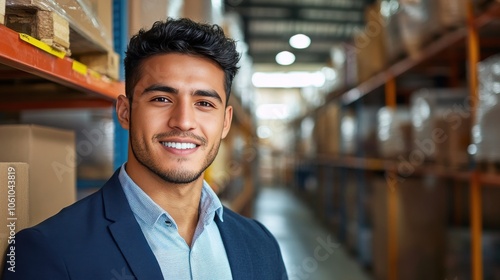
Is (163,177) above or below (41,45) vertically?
below

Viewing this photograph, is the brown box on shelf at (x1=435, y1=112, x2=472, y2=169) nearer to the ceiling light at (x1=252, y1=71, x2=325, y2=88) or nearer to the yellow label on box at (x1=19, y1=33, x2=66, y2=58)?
the yellow label on box at (x1=19, y1=33, x2=66, y2=58)

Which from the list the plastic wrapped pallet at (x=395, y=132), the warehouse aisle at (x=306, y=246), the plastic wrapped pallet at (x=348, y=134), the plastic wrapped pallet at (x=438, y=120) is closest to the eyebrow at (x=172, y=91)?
the plastic wrapped pallet at (x=438, y=120)

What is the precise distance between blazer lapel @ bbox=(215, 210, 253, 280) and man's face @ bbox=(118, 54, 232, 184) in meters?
0.26

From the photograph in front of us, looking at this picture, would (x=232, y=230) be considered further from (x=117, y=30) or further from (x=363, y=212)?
(x=363, y=212)

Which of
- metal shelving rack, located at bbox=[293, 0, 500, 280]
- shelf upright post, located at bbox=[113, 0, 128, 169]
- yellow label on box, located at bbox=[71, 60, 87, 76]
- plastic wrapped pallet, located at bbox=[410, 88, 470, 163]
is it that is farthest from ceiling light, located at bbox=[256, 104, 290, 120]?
yellow label on box, located at bbox=[71, 60, 87, 76]

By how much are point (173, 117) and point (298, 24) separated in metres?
13.3

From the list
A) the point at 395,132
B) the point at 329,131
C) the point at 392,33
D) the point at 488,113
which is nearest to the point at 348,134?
the point at 329,131

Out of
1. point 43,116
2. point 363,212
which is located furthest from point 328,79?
point 43,116

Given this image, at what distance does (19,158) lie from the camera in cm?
135

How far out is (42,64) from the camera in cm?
119

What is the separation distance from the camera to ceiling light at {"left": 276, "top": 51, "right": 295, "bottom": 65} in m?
17.4

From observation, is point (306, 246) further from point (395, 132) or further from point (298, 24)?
point (298, 24)

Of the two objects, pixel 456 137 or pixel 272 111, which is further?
pixel 272 111

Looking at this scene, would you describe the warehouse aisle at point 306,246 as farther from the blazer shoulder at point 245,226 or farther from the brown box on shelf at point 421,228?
the blazer shoulder at point 245,226
